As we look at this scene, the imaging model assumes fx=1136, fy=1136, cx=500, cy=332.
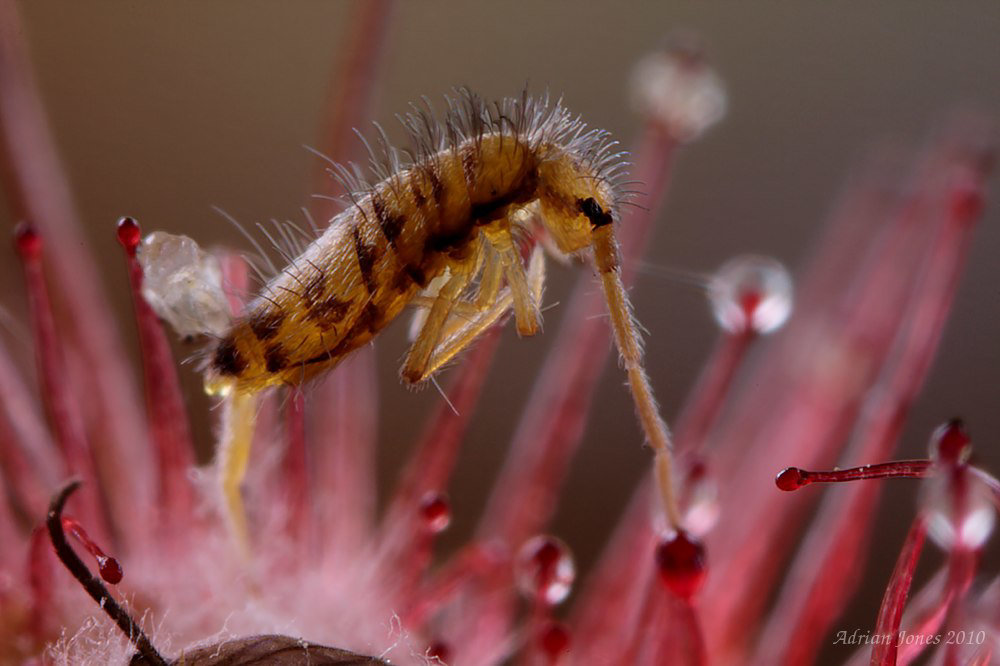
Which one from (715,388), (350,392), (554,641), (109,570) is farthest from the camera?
(350,392)

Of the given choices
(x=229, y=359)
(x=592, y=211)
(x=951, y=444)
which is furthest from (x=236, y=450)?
(x=951, y=444)

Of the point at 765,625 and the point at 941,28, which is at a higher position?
the point at 941,28

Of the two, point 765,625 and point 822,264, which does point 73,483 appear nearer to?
point 765,625

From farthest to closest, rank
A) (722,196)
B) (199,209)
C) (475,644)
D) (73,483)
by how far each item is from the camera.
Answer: (722,196)
(199,209)
(475,644)
(73,483)

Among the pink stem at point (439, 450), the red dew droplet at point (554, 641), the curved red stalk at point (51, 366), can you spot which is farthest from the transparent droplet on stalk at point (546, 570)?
the curved red stalk at point (51, 366)

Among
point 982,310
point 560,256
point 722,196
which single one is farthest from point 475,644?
point 722,196

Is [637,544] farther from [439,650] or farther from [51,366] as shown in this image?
[51,366]

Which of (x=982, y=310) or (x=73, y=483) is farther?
(x=982, y=310)

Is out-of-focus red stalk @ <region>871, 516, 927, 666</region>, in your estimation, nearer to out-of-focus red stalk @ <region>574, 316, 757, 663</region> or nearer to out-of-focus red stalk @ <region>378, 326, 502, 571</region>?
out-of-focus red stalk @ <region>574, 316, 757, 663</region>
